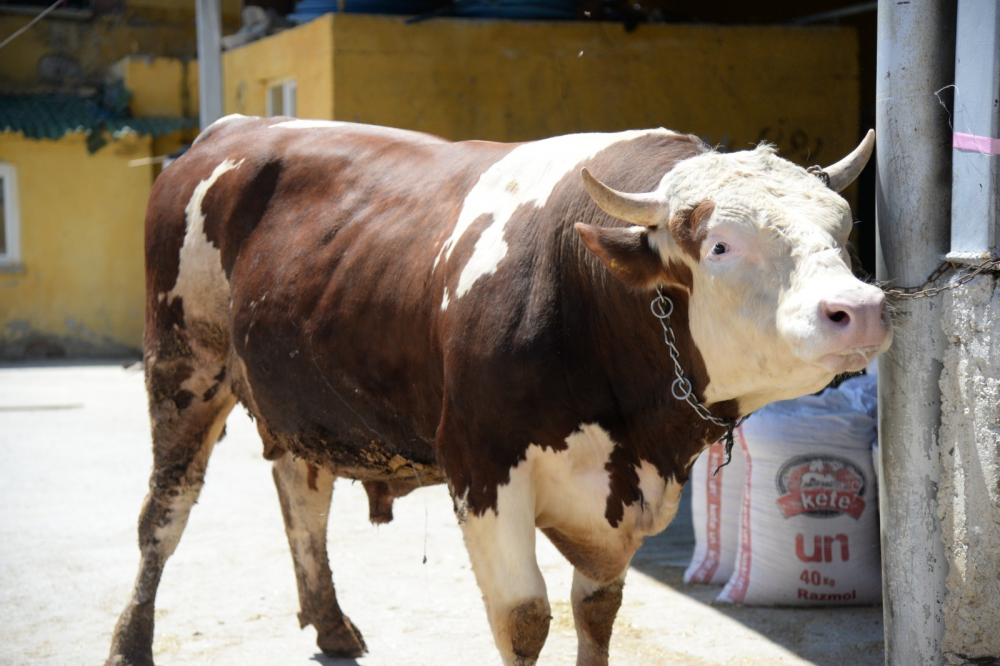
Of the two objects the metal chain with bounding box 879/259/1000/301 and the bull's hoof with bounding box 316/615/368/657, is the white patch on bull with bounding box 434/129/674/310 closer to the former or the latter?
the metal chain with bounding box 879/259/1000/301

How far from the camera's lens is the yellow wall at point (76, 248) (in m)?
14.4

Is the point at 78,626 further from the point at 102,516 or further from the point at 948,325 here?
the point at 948,325

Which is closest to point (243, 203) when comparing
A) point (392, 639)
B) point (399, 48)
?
point (392, 639)

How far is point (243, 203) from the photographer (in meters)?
3.77

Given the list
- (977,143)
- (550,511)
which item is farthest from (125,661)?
(977,143)

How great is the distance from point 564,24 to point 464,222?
6.25 meters

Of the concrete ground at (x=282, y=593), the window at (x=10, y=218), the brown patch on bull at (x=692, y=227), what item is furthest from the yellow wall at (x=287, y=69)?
the brown patch on bull at (x=692, y=227)

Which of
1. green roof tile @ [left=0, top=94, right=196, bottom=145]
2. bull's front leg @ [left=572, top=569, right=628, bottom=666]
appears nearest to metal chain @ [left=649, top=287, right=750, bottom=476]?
bull's front leg @ [left=572, top=569, right=628, bottom=666]

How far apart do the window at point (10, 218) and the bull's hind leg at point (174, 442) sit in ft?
38.1

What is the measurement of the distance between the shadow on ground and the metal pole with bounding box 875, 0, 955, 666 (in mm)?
900

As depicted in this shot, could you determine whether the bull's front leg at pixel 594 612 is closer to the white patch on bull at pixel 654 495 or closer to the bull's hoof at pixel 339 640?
the white patch on bull at pixel 654 495

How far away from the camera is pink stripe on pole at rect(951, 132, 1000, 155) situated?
8.79 feet

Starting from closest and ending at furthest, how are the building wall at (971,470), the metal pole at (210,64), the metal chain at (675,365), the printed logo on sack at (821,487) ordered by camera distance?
1. the metal chain at (675,365)
2. the building wall at (971,470)
3. the printed logo on sack at (821,487)
4. the metal pole at (210,64)

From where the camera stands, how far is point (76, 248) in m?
14.7
